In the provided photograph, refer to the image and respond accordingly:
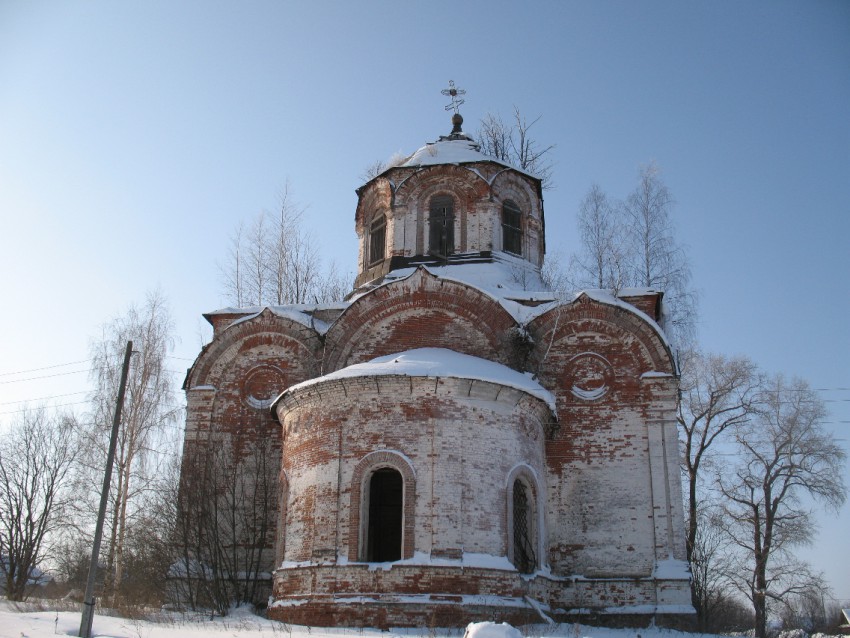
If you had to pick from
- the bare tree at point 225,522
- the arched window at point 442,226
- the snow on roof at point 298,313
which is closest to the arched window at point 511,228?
the arched window at point 442,226

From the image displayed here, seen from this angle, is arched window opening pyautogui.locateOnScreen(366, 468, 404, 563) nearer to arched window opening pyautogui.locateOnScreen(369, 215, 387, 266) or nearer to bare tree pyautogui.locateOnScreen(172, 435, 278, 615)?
bare tree pyautogui.locateOnScreen(172, 435, 278, 615)

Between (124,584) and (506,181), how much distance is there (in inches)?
443

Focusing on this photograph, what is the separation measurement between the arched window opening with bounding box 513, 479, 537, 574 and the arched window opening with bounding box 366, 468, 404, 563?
181 centimetres

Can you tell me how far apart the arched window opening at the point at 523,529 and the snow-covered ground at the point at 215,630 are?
1072 millimetres

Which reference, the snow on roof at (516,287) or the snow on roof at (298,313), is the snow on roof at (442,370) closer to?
the snow on roof at (516,287)

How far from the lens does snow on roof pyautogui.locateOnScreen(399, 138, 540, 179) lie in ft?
57.7

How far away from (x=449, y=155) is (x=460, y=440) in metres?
7.89

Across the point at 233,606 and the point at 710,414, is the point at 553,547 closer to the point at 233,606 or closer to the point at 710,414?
the point at 233,606

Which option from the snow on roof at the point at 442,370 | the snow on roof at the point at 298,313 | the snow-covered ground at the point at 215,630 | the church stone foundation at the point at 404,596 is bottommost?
the snow-covered ground at the point at 215,630

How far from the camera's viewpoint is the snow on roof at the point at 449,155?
693 inches

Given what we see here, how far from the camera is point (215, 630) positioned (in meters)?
10.4

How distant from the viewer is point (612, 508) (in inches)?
531

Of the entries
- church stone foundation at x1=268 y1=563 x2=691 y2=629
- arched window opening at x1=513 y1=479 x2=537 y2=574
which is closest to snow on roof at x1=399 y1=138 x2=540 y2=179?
arched window opening at x1=513 y1=479 x2=537 y2=574

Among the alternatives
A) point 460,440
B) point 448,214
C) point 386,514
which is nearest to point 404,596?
point 386,514
